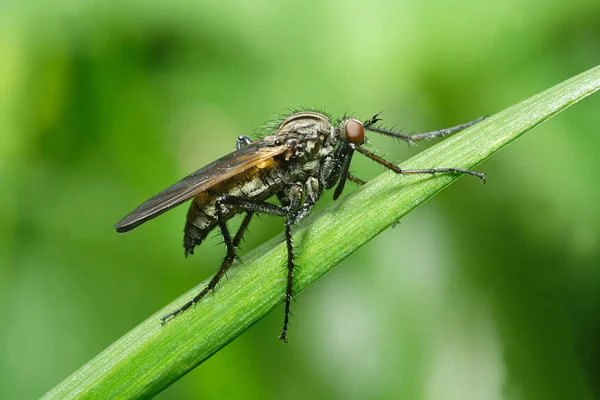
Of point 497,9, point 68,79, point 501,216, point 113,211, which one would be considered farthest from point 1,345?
point 497,9

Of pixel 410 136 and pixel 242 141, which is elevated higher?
pixel 242 141

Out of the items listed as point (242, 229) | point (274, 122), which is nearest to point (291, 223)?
point (242, 229)

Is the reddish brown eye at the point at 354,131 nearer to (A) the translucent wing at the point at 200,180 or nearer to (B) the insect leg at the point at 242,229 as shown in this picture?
(A) the translucent wing at the point at 200,180

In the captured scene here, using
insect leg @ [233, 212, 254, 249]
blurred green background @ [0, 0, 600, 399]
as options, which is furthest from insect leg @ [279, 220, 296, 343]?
insect leg @ [233, 212, 254, 249]

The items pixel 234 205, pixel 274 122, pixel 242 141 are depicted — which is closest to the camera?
pixel 234 205

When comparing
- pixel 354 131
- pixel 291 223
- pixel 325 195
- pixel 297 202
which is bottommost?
pixel 325 195

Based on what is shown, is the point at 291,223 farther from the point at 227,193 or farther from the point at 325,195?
the point at 325,195

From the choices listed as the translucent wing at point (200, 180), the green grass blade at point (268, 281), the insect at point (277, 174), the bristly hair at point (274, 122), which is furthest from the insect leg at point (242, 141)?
the green grass blade at point (268, 281)
